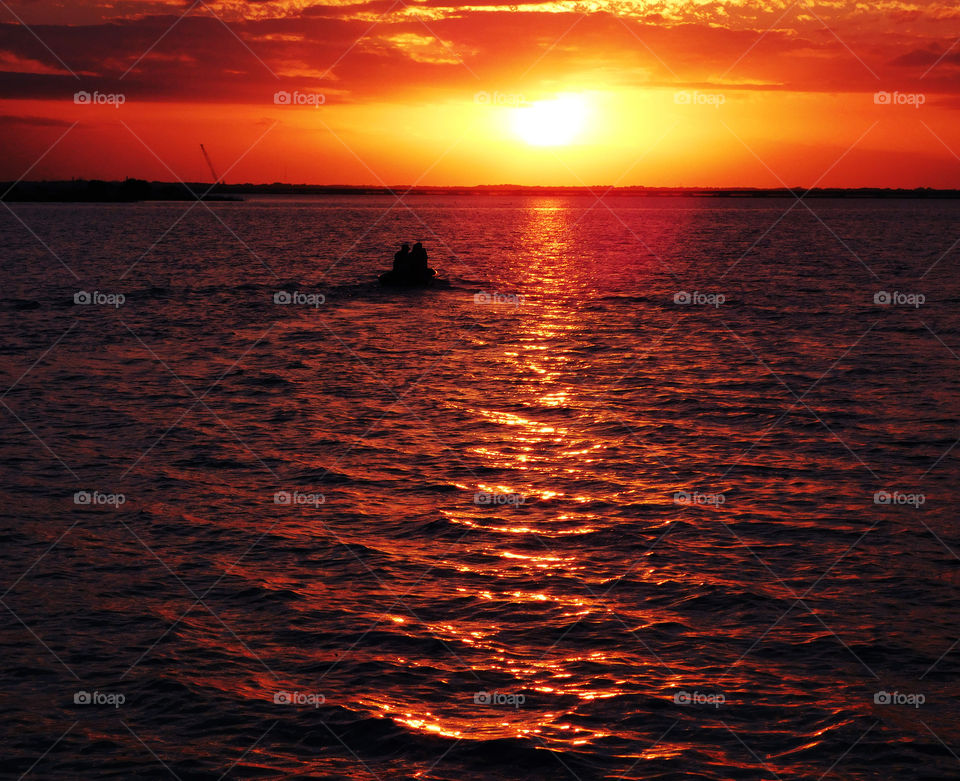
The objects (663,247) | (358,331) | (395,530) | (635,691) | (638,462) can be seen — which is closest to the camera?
(635,691)

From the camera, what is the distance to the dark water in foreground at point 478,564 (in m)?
10.1

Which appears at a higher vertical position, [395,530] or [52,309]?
[52,309]

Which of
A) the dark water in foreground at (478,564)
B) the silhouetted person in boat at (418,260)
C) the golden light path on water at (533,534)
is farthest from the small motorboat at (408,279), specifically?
the dark water in foreground at (478,564)

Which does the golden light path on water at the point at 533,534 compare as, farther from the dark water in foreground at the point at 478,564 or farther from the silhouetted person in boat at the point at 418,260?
the silhouetted person in boat at the point at 418,260

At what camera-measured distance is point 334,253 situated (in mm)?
91375

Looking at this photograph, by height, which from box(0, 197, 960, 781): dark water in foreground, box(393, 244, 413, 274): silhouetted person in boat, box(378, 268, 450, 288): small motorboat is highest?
box(393, 244, 413, 274): silhouetted person in boat

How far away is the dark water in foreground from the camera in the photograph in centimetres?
1009

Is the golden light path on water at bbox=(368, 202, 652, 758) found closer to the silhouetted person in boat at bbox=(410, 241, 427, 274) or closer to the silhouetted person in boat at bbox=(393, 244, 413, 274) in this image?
the silhouetted person in boat at bbox=(410, 241, 427, 274)

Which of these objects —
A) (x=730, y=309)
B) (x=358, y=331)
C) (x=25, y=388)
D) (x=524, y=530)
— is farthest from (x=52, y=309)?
(x=524, y=530)

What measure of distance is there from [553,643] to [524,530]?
4.13 metres

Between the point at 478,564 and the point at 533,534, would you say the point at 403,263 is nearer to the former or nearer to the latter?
the point at 533,534

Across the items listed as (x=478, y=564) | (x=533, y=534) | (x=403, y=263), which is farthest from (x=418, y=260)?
(x=478, y=564)

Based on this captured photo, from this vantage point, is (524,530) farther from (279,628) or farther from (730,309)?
(730,309)

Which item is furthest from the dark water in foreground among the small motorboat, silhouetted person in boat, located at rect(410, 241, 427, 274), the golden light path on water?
silhouetted person in boat, located at rect(410, 241, 427, 274)
